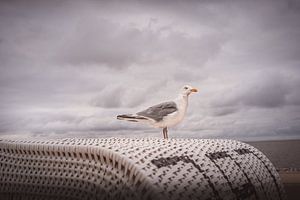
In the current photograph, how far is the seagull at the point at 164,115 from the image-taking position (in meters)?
2.41

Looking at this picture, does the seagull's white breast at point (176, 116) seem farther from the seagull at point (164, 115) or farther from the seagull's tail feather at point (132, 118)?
the seagull's tail feather at point (132, 118)

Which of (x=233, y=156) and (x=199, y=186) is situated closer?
(x=199, y=186)

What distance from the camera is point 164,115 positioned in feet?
8.05

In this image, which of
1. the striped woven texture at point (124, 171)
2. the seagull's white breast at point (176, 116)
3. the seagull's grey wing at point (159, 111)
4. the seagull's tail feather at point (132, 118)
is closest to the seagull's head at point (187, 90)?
the seagull's white breast at point (176, 116)

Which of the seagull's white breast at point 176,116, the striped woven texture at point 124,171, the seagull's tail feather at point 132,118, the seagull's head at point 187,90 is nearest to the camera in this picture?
the striped woven texture at point 124,171

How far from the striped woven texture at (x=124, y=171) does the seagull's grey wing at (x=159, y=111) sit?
1.80ft

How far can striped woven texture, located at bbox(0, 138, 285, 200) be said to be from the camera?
4.37 ft

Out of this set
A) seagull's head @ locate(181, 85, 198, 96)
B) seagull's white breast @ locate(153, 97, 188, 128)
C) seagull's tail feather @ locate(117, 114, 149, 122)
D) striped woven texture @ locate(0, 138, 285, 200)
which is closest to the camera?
Answer: striped woven texture @ locate(0, 138, 285, 200)

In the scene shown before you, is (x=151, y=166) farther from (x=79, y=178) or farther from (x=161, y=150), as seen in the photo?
(x=79, y=178)

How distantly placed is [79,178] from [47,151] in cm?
24

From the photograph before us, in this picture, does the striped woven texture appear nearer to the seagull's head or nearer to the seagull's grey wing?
the seagull's grey wing

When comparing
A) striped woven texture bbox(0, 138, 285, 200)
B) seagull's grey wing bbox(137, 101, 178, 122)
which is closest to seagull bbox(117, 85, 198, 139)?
seagull's grey wing bbox(137, 101, 178, 122)

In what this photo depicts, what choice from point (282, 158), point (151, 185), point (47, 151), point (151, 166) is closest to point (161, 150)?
point (151, 166)

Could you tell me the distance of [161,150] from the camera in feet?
5.08
